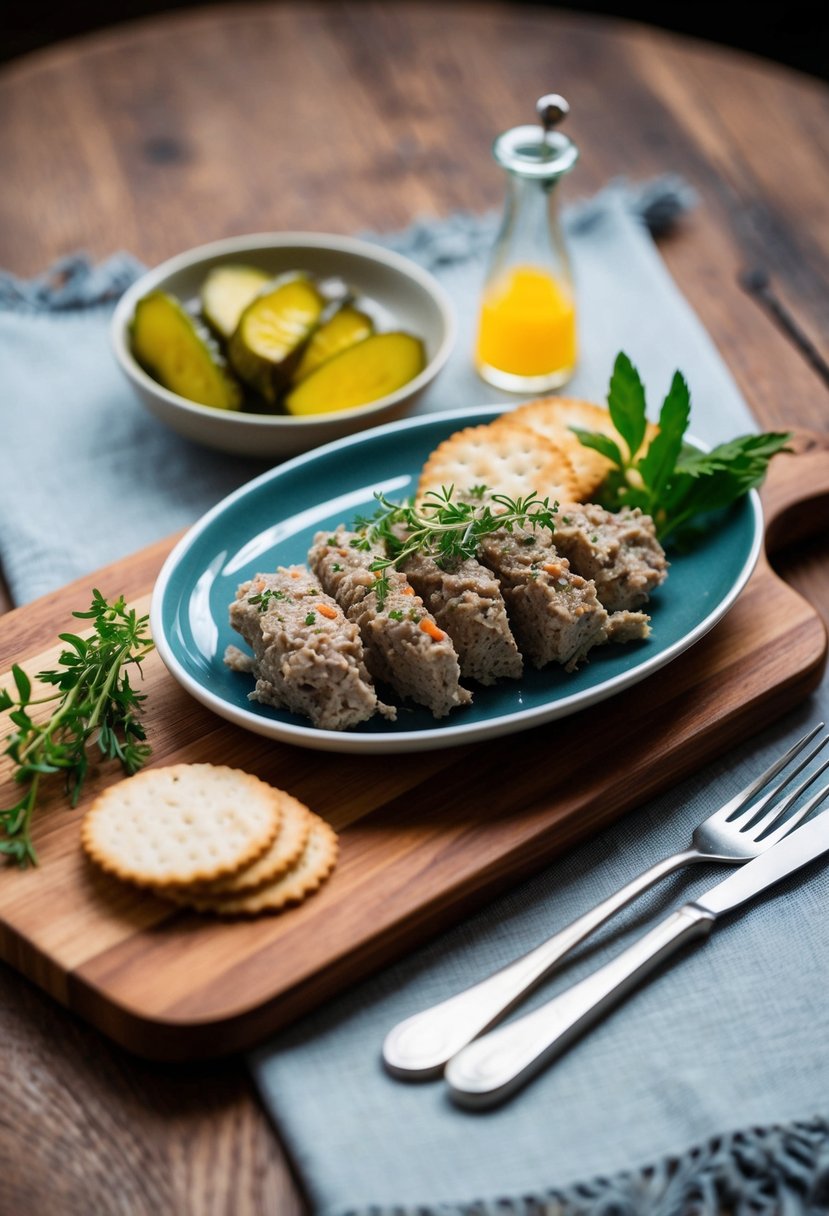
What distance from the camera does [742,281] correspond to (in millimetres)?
5691

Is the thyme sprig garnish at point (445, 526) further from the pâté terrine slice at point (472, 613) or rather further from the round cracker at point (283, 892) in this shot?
the round cracker at point (283, 892)

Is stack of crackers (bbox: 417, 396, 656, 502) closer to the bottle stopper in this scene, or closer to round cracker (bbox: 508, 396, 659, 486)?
round cracker (bbox: 508, 396, 659, 486)

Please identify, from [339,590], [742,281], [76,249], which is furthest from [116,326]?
[742,281]

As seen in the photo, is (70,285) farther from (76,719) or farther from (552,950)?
(552,950)

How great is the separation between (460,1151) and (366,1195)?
8.6 inches

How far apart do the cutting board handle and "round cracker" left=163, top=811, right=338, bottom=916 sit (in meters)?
2.03

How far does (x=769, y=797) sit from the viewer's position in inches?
132

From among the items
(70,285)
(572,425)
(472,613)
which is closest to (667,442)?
(572,425)

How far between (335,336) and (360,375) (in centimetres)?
24

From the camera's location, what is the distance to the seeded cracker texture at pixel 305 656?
3.25 meters

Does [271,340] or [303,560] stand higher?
[271,340]

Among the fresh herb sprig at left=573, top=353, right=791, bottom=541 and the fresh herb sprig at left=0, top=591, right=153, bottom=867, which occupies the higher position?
the fresh herb sprig at left=0, top=591, right=153, bottom=867

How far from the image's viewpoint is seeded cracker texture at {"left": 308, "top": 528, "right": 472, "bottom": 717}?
131 inches

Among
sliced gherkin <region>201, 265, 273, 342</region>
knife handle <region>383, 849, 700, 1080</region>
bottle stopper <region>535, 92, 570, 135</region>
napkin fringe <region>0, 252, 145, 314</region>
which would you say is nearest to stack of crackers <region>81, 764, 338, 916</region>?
knife handle <region>383, 849, 700, 1080</region>
